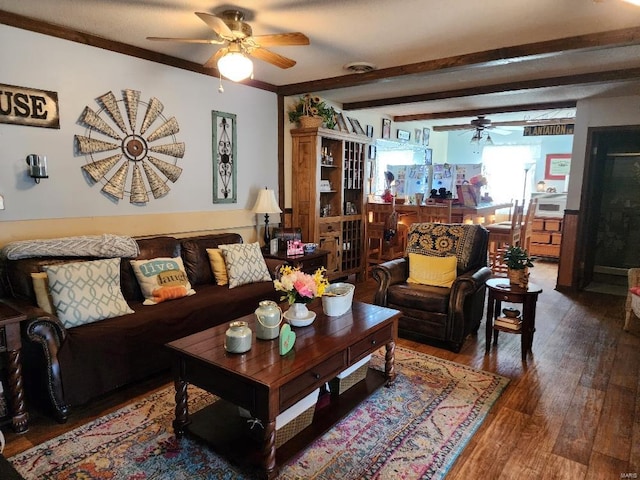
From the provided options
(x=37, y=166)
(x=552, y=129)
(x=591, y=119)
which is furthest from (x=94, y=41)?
(x=552, y=129)

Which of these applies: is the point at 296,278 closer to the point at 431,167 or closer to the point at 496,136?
the point at 431,167

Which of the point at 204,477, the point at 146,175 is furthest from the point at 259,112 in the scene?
the point at 204,477

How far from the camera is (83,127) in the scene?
10.4ft

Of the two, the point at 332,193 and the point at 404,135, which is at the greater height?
the point at 404,135

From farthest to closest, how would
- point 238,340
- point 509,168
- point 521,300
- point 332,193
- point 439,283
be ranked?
point 509,168 → point 332,193 → point 439,283 → point 521,300 → point 238,340

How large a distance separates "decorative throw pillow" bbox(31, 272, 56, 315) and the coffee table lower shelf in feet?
3.77

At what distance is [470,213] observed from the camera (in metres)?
5.80

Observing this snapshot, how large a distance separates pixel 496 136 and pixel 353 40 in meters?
6.52

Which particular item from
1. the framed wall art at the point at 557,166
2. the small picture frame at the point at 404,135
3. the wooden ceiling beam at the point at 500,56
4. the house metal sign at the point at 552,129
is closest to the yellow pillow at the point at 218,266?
the wooden ceiling beam at the point at 500,56

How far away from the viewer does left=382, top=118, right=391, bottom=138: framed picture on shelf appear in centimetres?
659

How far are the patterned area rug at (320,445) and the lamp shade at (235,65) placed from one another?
6.93 ft

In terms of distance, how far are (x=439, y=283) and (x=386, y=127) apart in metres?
3.79

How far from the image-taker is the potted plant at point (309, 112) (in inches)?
187

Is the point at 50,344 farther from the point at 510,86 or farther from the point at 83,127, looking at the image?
the point at 510,86
